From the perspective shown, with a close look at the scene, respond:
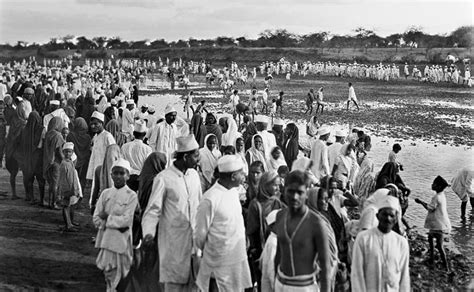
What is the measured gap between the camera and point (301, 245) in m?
3.52

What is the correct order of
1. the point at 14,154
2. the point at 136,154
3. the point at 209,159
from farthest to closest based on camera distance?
1. the point at 14,154
2. the point at 209,159
3. the point at 136,154

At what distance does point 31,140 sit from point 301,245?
22.1ft

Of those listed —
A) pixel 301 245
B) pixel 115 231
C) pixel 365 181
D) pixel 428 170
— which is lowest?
pixel 428 170

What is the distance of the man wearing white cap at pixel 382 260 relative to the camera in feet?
12.9

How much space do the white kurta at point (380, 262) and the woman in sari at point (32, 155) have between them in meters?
6.26

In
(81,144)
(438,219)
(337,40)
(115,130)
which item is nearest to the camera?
(438,219)

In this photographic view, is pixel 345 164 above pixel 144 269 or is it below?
above

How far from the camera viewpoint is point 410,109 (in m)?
23.8

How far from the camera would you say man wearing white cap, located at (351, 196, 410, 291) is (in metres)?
3.94

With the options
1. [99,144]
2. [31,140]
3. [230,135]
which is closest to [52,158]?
[31,140]

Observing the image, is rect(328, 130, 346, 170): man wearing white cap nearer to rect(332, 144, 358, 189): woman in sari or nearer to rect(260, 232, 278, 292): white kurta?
rect(332, 144, 358, 189): woman in sari

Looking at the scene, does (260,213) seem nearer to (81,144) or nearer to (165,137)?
(165,137)

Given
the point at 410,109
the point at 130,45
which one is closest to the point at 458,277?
the point at 410,109

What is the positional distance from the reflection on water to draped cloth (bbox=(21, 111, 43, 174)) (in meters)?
5.96
